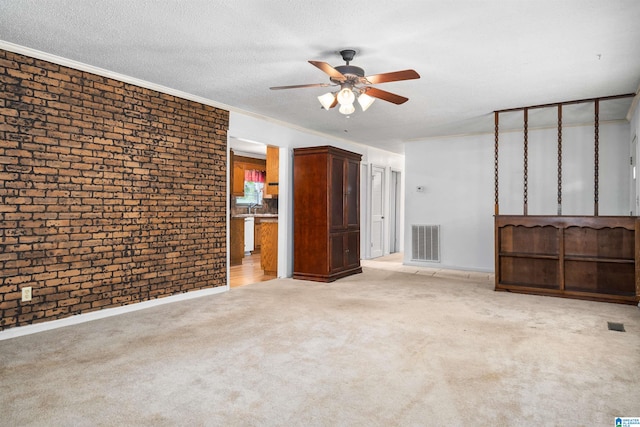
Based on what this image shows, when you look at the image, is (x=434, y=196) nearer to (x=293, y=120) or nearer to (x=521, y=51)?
(x=293, y=120)

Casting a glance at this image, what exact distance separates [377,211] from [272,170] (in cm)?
308

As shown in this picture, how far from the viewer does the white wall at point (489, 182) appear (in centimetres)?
618

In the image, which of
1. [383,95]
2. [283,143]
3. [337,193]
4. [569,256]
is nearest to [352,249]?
[337,193]

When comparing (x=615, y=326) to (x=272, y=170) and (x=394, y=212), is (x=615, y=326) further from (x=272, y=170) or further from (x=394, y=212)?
(x=394, y=212)

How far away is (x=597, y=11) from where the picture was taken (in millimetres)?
2752

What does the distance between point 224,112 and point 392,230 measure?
5706 millimetres

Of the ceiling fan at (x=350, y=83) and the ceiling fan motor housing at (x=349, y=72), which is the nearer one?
the ceiling fan at (x=350, y=83)

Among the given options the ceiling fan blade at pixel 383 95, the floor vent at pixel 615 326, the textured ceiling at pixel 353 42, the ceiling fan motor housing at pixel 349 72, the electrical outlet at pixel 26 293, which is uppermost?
the textured ceiling at pixel 353 42

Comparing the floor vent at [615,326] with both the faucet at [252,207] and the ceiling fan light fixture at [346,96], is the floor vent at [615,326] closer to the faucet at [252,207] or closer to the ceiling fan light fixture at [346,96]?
the ceiling fan light fixture at [346,96]

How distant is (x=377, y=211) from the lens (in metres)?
9.05

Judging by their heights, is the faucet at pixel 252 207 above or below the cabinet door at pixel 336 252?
above

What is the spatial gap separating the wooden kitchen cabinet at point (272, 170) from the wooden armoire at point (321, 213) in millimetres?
565

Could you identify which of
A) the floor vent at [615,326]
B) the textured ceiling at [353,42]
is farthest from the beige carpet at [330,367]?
the textured ceiling at [353,42]

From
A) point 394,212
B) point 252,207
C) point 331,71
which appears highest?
point 331,71
